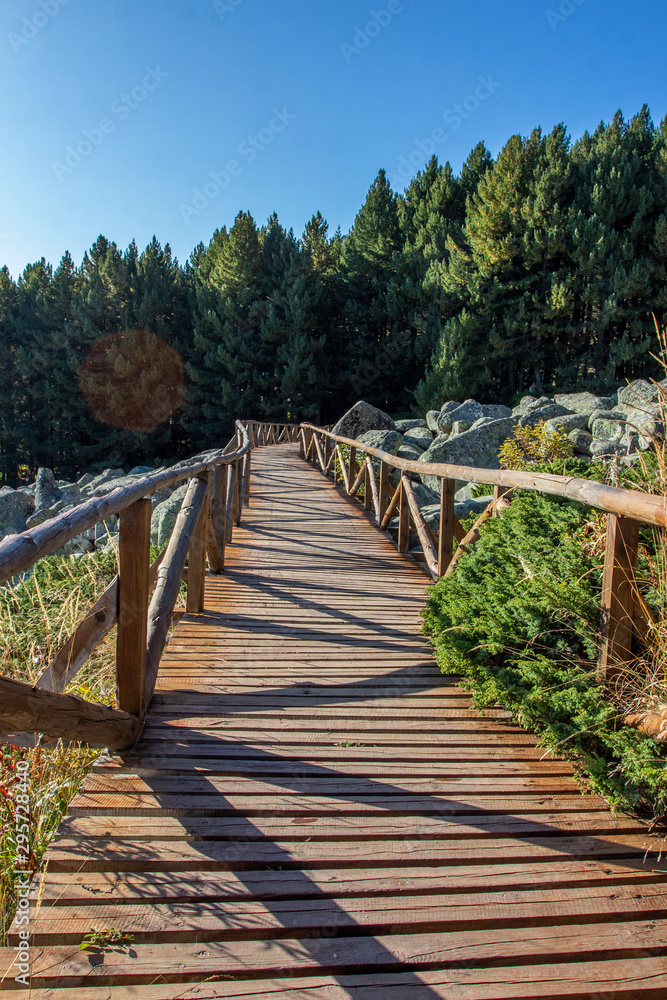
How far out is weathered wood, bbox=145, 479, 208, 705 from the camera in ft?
8.62

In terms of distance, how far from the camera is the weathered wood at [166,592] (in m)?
2.63

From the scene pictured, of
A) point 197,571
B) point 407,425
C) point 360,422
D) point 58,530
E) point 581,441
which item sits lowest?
point 197,571

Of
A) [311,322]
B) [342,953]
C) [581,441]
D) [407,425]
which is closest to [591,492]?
[342,953]

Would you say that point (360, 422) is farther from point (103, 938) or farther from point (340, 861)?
point (103, 938)

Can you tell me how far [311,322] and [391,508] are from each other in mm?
24277

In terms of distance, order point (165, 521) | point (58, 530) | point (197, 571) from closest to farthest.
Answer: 1. point (58, 530)
2. point (197, 571)
3. point (165, 521)

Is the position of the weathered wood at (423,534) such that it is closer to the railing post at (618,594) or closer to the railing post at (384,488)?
the railing post at (384,488)

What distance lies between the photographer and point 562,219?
21656mm

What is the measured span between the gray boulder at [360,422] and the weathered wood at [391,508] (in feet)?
32.3

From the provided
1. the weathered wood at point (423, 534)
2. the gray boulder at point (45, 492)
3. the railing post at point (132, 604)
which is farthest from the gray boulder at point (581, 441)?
the gray boulder at point (45, 492)

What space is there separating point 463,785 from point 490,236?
23992 mm

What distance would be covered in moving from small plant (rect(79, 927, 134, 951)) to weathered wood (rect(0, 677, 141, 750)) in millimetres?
531

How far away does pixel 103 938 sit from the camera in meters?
1.48

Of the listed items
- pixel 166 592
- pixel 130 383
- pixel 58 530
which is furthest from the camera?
pixel 130 383
